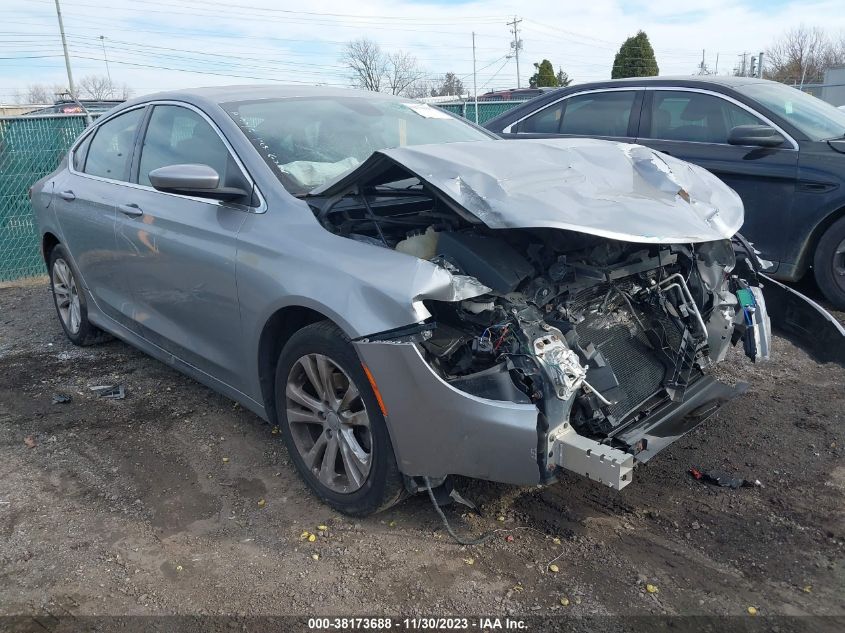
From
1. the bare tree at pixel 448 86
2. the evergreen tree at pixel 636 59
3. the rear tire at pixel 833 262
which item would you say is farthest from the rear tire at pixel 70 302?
the bare tree at pixel 448 86

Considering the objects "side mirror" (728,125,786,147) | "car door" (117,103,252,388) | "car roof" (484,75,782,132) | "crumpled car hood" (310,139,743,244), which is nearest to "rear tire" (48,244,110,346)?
"car door" (117,103,252,388)

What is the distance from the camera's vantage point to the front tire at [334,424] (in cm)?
286

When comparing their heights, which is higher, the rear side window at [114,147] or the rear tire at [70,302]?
the rear side window at [114,147]

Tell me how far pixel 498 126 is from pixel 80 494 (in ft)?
17.8

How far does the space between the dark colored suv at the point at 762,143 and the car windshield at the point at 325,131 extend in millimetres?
2724

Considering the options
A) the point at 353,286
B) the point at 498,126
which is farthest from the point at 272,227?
the point at 498,126

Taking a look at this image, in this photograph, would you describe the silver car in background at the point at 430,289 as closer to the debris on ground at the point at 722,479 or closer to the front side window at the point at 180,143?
the front side window at the point at 180,143

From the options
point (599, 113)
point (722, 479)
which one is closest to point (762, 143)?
point (599, 113)

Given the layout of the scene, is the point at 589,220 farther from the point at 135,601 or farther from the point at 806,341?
the point at 135,601

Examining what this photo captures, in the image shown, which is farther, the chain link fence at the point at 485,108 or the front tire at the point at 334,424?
the chain link fence at the point at 485,108

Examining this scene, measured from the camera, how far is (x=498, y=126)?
24.2 feet

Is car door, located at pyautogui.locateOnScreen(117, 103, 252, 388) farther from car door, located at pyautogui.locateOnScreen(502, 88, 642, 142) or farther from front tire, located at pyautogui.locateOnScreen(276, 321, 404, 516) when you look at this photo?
car door, located at pyautogui.locateOnScreen(502, 88, 642, 142)

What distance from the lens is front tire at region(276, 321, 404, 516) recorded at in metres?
2.86

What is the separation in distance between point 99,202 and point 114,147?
406 millimetres
